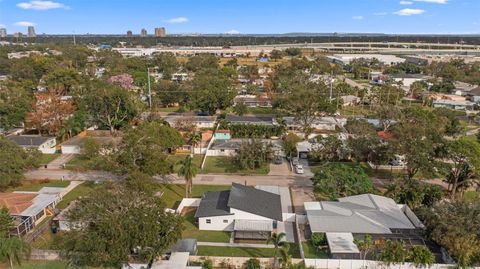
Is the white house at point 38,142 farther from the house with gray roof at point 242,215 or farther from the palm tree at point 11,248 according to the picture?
the house with gray roof at point 242,215

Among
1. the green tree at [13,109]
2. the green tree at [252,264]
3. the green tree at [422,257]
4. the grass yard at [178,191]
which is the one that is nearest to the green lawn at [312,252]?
the green tree at [252,264]

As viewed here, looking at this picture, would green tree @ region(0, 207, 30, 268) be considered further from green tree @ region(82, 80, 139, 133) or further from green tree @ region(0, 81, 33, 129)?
green tree @ region(0, 81, 33, 129)

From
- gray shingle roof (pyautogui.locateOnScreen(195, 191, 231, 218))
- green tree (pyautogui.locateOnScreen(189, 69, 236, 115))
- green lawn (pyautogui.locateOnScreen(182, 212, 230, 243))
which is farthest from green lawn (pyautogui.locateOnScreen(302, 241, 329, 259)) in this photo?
green tree (pyautogui.locateOnScreen(189, 69, 236, 115))

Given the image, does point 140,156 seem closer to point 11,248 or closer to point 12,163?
point 12,163

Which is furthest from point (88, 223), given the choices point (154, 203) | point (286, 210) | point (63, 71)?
point (63, 71)


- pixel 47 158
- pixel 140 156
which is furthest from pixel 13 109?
pixel 140 156

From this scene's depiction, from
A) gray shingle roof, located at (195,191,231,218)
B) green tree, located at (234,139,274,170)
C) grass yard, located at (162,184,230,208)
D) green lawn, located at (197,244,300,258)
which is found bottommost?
green lawn, located at (197,244,300,258)
